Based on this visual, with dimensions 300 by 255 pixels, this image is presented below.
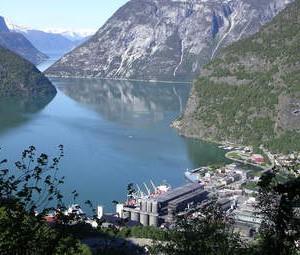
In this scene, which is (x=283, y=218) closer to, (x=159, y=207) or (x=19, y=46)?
(x=159, y=207)

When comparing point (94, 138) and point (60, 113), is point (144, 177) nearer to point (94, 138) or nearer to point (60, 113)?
point (94, 138)

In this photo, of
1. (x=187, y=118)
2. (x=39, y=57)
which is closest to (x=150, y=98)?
(x=187, y=118)

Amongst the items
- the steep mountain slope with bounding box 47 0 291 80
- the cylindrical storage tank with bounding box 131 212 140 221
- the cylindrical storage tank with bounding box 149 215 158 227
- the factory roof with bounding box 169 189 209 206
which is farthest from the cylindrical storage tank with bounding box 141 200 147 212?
the steep mountain slope with bounding box 47 0 291 80

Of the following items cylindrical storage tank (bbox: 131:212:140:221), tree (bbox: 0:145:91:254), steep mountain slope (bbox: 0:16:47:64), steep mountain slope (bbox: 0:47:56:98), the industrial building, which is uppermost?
tree (bbox: 0:145:91:254)

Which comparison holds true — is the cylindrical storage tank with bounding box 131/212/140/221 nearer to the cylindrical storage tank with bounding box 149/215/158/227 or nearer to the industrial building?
the industrial building

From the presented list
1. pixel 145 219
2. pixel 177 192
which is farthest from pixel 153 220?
pixel 177 192

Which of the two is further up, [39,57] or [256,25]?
[256,25]
